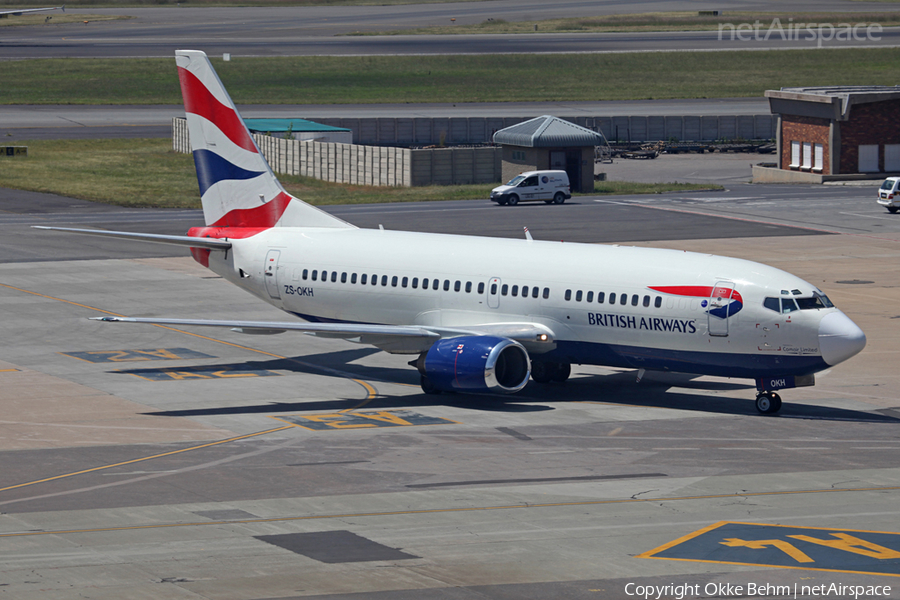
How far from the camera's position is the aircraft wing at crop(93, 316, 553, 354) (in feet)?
128

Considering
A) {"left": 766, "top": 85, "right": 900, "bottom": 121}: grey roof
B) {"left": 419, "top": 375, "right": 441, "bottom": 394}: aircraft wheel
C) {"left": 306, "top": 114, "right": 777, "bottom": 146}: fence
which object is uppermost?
{"left": 766, "top": 85, "right": 900, "bottom": 121}: grey roof

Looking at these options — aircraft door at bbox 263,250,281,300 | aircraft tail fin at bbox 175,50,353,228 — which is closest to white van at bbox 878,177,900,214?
aircraft tail fin at bbox 175,50,353,228

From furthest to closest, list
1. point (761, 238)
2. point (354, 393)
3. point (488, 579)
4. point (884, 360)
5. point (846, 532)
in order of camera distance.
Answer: point (761, 238) → point (884, 360) → point (354, 393) → point (846, 532) → point (488, 579)

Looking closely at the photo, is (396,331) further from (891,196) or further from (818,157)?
(818,157)

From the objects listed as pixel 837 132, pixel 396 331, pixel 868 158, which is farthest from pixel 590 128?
pixel 396 331

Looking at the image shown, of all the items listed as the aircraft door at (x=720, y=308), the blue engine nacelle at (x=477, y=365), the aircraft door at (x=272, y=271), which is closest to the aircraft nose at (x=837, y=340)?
the aircraft door at (x=720, y=308)

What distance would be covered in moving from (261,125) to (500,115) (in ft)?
105

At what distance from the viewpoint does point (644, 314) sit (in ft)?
123

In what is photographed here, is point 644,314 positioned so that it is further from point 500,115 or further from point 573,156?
point 500,115

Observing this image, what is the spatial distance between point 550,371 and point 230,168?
47.6 ft

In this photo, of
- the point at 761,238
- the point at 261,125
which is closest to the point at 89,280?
the point at 761,238

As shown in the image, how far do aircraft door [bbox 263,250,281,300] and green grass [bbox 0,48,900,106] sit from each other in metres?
115

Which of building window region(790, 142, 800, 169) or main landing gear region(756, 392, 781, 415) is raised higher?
building window region(790, 142, 800, 169)

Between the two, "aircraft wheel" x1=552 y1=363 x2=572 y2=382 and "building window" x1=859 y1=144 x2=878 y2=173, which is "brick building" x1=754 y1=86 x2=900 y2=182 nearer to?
"building window" x1=859 y1=144 x2=878 y2=173
